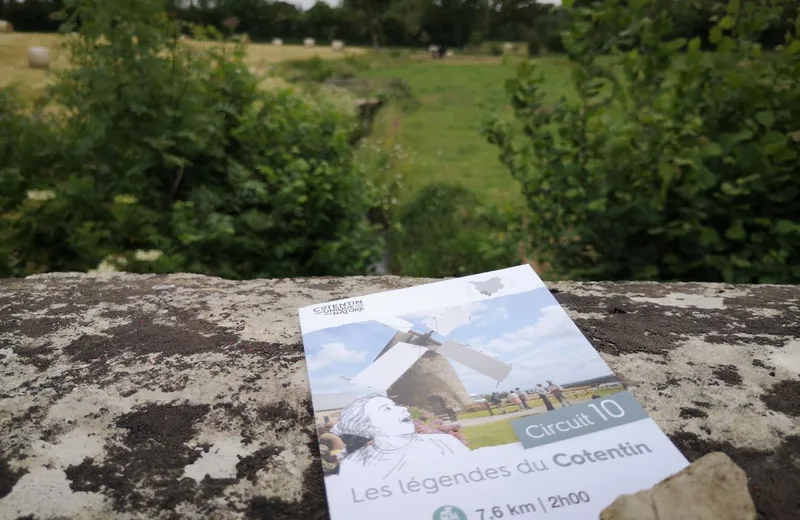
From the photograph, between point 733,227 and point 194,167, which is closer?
point 733,227

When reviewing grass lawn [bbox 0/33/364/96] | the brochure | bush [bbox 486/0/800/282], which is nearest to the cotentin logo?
the brochure

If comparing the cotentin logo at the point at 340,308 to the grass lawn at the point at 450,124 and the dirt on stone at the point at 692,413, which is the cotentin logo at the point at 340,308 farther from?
the grass lawn at the point at 450,124

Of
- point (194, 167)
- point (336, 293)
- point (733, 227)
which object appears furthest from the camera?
point (194, 167)

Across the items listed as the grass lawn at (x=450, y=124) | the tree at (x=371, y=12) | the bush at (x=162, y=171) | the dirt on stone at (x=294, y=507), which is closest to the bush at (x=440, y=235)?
the grass lawn at (x=450, y=124)

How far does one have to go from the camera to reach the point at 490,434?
0.57 m

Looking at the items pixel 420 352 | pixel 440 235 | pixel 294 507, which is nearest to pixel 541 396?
pixel 420 352

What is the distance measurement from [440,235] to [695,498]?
2556mm

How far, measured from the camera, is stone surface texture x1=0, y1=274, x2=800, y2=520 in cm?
48

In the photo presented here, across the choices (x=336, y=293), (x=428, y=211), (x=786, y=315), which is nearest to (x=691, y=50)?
(x=786, y=315)

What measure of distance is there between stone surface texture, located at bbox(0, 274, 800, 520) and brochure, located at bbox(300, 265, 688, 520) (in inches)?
1.2

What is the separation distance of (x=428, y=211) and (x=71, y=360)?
8.43ft

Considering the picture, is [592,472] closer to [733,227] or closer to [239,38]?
[733,227]

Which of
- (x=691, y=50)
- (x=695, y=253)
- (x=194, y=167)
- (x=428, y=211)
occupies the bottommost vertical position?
(x=428, y=211)

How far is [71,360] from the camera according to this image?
692mm
